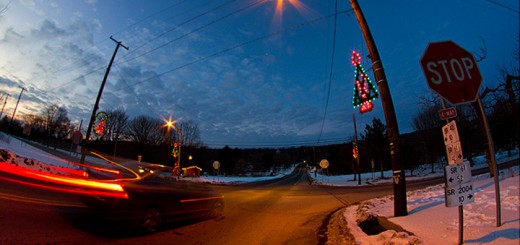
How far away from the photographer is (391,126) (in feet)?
24.6

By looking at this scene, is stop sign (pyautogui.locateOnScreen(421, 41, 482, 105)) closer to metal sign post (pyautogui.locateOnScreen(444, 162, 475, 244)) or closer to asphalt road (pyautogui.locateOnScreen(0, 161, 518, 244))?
metal sign post (pyautogui.locateOnScreen(444, 162, 475, 244))

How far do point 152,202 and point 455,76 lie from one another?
6728 millimetres

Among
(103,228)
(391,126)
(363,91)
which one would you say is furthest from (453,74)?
(103,228)

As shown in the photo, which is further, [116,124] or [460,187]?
[116,124]

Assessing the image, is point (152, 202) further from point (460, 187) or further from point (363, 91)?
point (363, 91)

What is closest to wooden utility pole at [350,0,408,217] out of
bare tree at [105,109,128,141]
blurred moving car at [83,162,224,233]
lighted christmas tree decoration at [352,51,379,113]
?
lighted christmas tree decoration at [352,51,379,113]

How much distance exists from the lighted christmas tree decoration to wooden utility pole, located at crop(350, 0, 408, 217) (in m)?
2.16

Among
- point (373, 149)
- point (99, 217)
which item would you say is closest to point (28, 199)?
point (99, 217)

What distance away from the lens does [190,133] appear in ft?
253

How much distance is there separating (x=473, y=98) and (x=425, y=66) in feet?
2.85

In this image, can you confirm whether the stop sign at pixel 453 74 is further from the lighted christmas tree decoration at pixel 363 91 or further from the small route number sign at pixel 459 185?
the lighted christmas tree decoration at pixel 363 91

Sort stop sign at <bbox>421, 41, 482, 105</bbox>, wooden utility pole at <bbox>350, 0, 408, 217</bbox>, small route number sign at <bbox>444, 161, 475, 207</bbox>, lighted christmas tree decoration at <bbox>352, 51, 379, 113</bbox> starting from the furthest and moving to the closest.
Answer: lighted christmas tree decoration at <bbox>352, 51, 379, 113</bbox>, wooden utility pole at <bbox>350, 0, 408, 217</bbox>, stop sign at <bbox>421, 41, 482, 105</bbox>, small route number sign at <bbox>444, 161, 475, 207</bbox>

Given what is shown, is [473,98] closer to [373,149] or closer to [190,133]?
[373,149]

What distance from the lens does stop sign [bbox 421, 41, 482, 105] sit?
4.20 meters
